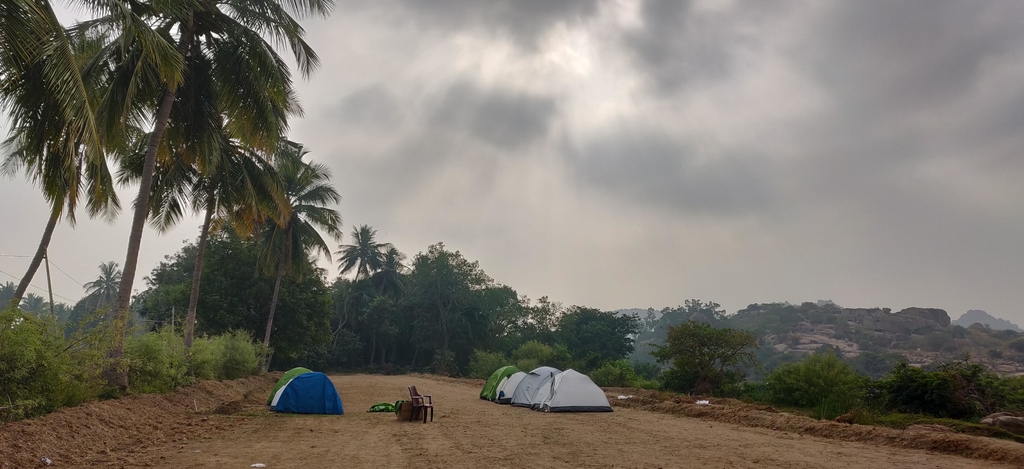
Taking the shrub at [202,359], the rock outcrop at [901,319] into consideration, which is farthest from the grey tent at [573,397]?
the rock outcrop at [901,319]

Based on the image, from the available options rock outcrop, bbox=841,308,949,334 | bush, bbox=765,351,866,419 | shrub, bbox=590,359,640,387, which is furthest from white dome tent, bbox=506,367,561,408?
rock outcrop, bbox=841,308,949,334

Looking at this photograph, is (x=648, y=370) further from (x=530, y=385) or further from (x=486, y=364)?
(x=530, y=385)

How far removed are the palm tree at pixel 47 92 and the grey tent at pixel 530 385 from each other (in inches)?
501

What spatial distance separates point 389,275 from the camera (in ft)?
186

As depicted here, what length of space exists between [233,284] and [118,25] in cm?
2284

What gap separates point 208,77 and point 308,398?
819 centimetres

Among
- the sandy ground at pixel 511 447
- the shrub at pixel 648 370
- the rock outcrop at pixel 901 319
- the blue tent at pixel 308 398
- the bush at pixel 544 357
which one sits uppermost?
the rock outcrop at pixel 901 319

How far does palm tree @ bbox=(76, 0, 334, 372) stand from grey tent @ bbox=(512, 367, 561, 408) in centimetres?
1046

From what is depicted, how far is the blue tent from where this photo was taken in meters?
14.6

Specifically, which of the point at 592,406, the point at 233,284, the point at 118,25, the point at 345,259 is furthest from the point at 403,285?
the point at 118,25

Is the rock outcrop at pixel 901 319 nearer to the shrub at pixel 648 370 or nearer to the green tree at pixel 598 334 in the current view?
the green tree at pixel 598 334

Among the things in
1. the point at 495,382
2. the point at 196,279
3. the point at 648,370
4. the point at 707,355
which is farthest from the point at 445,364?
the point at 196,279

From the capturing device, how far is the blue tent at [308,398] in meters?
14.6

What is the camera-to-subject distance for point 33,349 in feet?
26.0
